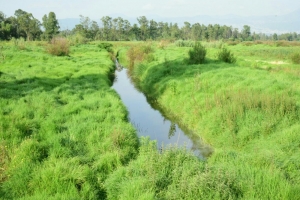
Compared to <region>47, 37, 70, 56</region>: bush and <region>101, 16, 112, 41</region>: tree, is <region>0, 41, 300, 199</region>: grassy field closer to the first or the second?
<region>47, 37, 70, 56</region>: bush

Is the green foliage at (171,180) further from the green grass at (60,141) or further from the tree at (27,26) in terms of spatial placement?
the tree at (27,26)

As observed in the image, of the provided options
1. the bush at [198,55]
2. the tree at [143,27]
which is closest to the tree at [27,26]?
the tree at [143,27]

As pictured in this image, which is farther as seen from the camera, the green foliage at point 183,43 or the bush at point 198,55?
the green foliage at point 183,43

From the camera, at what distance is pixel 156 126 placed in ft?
38.6

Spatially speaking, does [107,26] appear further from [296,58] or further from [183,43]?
[296,58]

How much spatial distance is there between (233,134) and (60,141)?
578 cm

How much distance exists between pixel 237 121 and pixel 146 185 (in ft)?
17.6

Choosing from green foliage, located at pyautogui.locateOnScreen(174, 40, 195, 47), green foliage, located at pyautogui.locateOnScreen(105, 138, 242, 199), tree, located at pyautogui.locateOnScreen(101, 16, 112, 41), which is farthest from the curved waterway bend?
tree, located at pyautogui.locateOnScreen(101, 16, 112, 41)

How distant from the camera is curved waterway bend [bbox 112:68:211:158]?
957cm

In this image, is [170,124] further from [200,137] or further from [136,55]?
[136,55]

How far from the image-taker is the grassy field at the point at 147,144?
5168mm

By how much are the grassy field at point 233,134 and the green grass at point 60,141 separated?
85 centimetres

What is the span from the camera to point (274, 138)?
780 centimetres

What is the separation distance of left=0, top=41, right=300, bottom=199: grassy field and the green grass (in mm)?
26
